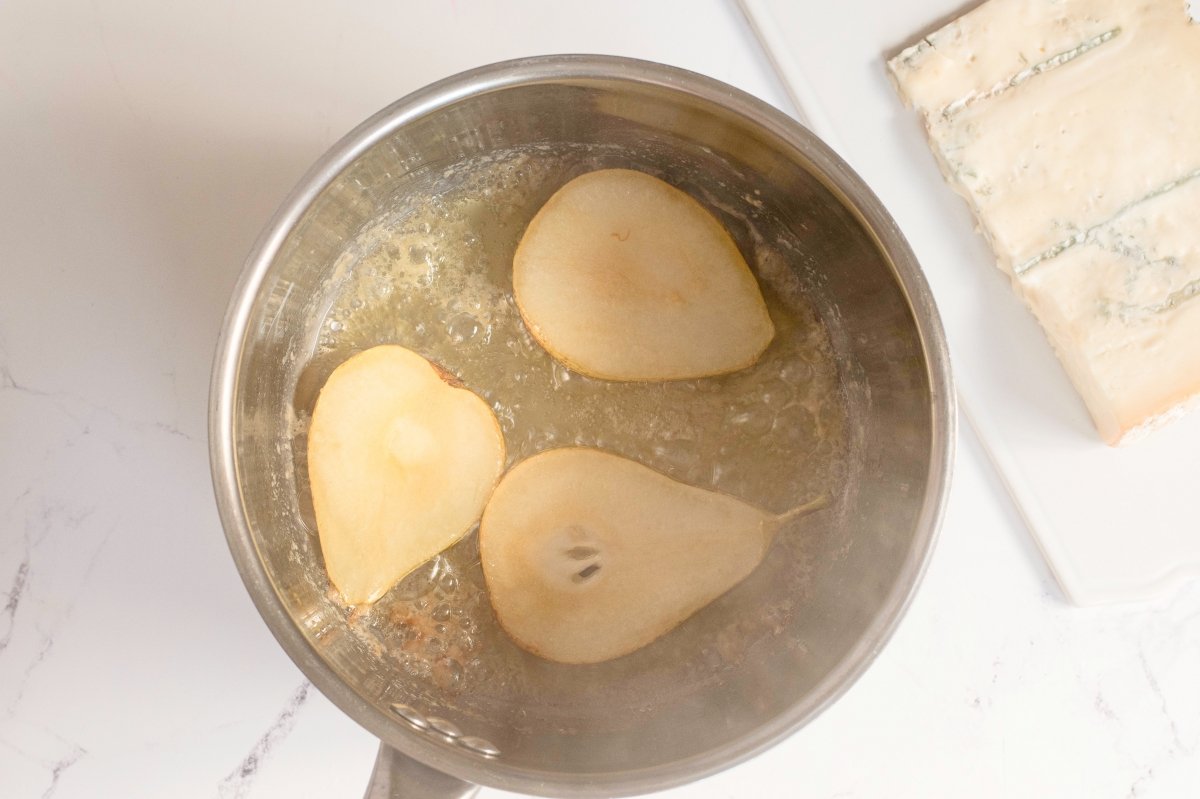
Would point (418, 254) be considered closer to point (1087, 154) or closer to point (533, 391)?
point (533, 391)

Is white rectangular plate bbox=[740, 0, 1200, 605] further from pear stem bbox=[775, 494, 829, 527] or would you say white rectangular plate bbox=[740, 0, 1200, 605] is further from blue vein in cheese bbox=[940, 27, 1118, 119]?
pear stem bbox=[775, 494, 829, 527]

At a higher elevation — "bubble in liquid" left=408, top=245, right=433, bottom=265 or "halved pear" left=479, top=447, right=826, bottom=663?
"bubble in liquid" left=408, top=245, right=433, bottom=265

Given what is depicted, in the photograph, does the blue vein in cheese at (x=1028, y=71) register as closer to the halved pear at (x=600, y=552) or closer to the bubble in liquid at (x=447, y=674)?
the halved pear at (x=600, y=552)

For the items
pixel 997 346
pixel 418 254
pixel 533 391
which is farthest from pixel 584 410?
pixel 997 346

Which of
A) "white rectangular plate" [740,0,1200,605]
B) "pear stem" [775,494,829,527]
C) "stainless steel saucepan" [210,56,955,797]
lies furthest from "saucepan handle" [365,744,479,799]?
"white rectangular plate" [740,0,1200,605]

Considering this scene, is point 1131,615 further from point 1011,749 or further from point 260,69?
point 260,69
